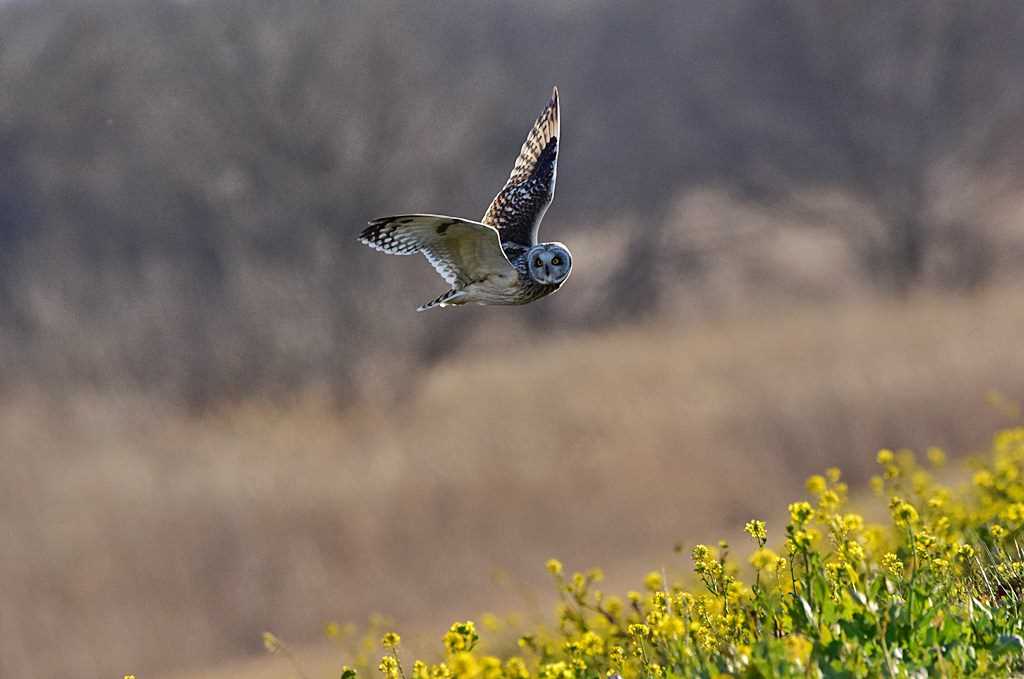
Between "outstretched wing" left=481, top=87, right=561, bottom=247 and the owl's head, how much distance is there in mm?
380

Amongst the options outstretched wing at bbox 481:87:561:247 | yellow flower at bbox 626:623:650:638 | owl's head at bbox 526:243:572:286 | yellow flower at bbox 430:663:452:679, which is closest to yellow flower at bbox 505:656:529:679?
yellow flower at bbox 430:663:452:679

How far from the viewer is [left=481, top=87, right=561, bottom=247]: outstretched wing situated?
252 centimetres

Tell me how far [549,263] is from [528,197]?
0.71 m

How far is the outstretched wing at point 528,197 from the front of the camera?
2.52m

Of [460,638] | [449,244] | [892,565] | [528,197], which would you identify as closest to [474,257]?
[449,244]

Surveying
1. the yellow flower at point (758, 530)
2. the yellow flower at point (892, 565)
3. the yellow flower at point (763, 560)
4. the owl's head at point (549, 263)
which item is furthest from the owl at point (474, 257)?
the yellow flower at point (892, 565)

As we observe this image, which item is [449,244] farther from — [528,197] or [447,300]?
[528,197]

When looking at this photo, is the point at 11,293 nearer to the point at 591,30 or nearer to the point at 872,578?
the point at 591,30

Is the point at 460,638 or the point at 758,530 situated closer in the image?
the point at 460,638

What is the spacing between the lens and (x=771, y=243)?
983 cm

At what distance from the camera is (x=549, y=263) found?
1977 mm

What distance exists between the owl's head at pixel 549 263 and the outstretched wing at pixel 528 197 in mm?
380

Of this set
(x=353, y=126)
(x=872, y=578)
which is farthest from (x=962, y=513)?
(x=353, y=126)

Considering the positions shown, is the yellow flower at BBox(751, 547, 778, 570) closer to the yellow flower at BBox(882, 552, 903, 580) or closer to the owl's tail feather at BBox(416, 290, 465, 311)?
the owl's tail feather at BBox(416, 290, 465, 311)
